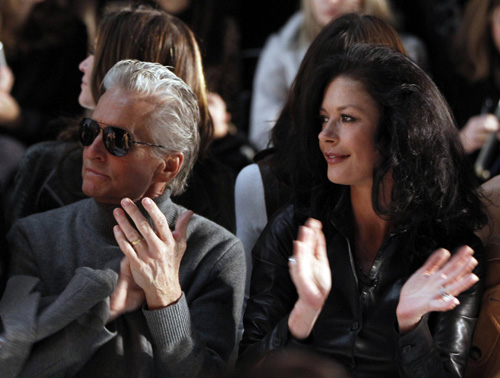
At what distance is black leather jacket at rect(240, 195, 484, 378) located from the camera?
2.55 meters

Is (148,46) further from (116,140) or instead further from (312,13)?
(312,13)

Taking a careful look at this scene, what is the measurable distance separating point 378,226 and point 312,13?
2134 mm

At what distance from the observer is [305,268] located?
2408 millimetres

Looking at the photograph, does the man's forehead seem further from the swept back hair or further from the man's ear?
the man's ear

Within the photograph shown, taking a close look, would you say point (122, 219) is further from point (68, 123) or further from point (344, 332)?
point (68, 123)

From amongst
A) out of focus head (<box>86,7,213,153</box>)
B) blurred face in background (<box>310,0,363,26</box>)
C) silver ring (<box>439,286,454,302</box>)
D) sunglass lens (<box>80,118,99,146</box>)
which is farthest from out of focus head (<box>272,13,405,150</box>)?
blurred face in background (<box>310,0,363,26</box>)

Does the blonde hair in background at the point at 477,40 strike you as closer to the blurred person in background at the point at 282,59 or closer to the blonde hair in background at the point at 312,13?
the blurred person in background at the point at 282,59

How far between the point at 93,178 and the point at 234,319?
64cm

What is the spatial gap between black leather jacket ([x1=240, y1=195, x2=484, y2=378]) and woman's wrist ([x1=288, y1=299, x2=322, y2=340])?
26 mm

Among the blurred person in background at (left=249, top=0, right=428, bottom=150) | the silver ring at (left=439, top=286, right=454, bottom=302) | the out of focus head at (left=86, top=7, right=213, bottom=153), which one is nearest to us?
the silver ring at (left=439, top=286, right=454, bottom=302)

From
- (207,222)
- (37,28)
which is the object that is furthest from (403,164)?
(37,28)

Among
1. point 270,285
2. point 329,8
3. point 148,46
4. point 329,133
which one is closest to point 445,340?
point 270,285

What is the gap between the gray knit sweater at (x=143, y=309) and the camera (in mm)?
2498

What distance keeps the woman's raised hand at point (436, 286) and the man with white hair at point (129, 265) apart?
57cm
